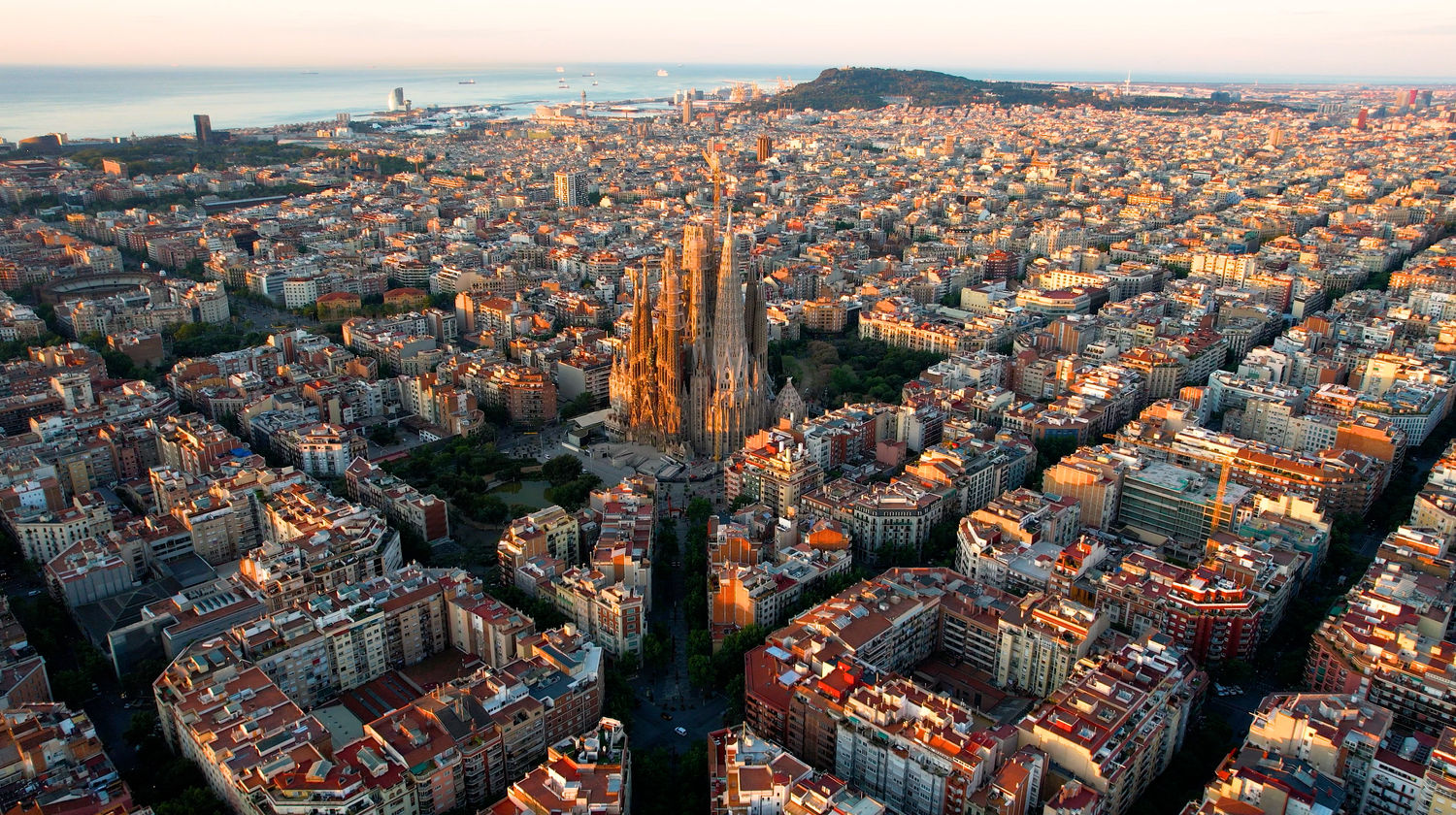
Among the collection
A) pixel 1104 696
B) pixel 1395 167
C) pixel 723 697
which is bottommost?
pixel 723 697

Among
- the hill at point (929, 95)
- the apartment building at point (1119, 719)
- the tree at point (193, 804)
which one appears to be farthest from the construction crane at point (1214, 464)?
the hill at point (929, 95)

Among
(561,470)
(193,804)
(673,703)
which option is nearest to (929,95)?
(561,470)

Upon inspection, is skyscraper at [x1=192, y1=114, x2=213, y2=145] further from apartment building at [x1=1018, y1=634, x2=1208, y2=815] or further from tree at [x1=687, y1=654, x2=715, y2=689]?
apartment building at [x1=1018, y1=634, x2=1208, y2=815]

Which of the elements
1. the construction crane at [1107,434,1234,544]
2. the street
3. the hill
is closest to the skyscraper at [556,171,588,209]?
the construction crane at [1107,434,1234,544]

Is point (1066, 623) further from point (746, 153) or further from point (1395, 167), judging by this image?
point (746, 153)

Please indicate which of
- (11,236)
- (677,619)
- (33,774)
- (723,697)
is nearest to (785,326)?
(677,619)

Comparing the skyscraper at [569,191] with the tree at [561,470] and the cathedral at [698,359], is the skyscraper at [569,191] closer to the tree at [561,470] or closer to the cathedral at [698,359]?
the cathedral at [698,359]
